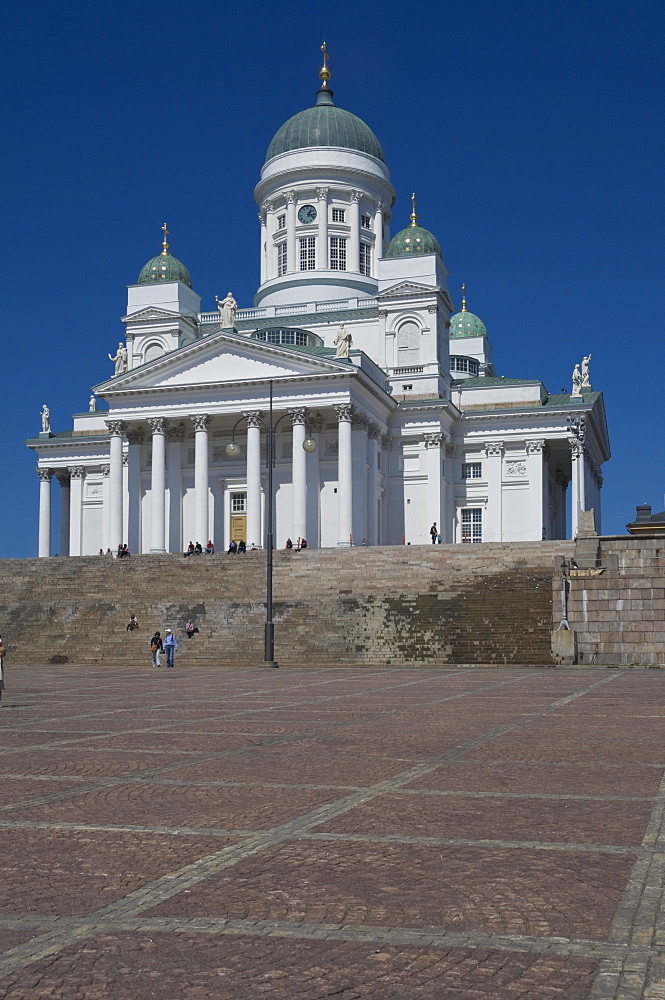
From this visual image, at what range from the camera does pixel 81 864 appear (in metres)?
6.82

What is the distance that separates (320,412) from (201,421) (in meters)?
6.67

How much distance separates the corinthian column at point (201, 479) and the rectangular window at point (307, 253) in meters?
19.9

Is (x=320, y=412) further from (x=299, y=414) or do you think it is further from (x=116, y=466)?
(x=116, y=466)

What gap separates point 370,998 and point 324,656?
104ft

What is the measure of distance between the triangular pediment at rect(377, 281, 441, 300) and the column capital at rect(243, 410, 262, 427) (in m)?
14.2

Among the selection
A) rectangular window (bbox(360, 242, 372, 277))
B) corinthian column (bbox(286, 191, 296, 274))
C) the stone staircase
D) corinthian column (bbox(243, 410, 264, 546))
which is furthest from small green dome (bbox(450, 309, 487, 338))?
the stone staircase

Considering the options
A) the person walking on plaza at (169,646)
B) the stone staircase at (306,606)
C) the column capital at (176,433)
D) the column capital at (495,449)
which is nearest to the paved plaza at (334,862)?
the person walking on plaza at (169,646)

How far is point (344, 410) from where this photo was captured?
189ft

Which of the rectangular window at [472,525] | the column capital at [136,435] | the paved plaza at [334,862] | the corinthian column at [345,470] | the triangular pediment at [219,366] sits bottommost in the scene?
the paved plaza at [334,862]

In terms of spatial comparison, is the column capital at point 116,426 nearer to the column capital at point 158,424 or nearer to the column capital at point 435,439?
the column capital at point 158,424

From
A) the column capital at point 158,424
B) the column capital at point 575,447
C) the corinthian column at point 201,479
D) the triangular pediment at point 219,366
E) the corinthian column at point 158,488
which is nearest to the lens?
the triangular pediment at point 219,366

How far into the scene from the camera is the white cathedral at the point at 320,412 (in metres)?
59.5

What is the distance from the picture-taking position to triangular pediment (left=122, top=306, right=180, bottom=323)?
71250 mm

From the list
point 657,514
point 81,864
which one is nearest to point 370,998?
point 81,864
